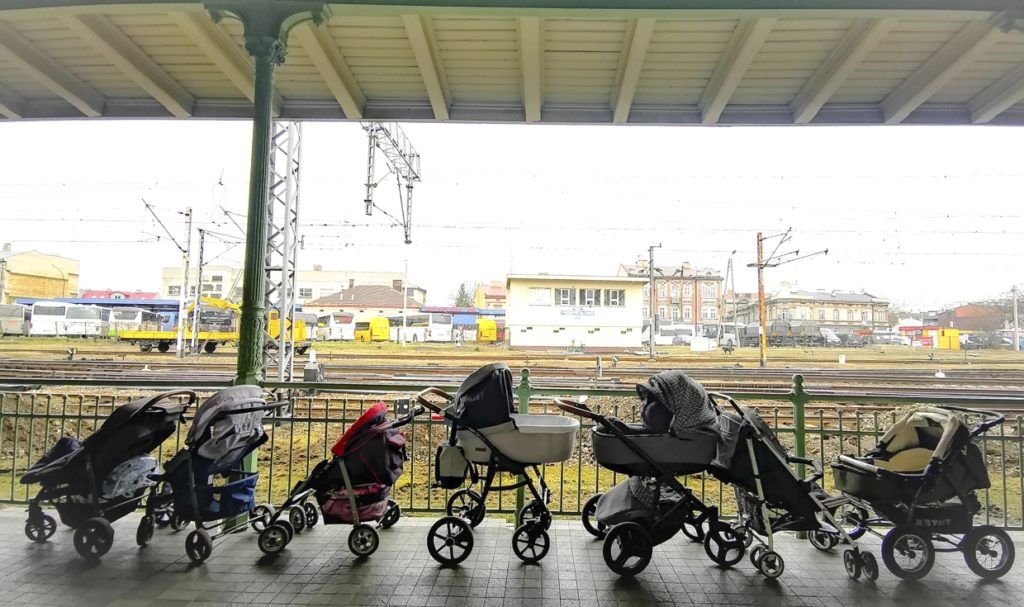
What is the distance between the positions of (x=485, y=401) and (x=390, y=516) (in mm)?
1483

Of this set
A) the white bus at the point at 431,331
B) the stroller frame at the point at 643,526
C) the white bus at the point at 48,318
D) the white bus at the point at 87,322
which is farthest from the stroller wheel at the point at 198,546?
the white bus at the point at 48,318

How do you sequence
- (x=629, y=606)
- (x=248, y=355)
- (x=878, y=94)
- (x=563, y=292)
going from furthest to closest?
(x=563, y=292) → (x=878, y=94) → (x=248, y=355) → (x=629, y=606)

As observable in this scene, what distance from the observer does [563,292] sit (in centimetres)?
3050

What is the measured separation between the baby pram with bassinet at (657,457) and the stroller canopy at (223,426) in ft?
7.81

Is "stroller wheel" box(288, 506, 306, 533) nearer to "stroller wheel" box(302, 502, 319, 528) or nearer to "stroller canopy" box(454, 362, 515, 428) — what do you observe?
"stroller wheel" box(302, 502, 319, 528)

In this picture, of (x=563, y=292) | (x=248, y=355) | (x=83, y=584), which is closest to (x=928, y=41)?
(x=248, y=355)

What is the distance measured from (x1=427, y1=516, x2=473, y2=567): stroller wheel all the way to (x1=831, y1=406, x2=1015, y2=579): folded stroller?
2609 millimetres

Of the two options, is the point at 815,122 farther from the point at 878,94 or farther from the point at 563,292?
the point at 563,292

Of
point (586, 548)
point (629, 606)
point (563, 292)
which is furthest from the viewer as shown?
point (563, 292)

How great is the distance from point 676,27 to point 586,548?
13.9 ft

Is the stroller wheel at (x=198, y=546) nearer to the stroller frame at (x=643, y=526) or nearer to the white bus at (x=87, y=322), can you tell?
the stroller frame at (x=643, y=526)

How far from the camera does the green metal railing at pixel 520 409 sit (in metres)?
3.97

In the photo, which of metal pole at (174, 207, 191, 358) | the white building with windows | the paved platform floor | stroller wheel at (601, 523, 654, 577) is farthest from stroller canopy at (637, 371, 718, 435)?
the white building with windows

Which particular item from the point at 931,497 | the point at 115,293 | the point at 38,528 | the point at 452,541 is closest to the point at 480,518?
the point at 452,541
